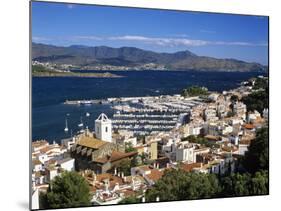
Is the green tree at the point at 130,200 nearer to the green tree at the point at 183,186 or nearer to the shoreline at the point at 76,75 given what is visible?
the green tree at the point at 183,186

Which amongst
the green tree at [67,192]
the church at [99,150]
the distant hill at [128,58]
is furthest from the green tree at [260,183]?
the green tree at [67,192]

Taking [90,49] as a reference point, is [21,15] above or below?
above

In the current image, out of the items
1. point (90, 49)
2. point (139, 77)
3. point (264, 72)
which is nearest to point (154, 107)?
point (139, 77)

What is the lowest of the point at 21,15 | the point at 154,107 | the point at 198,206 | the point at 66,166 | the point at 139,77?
the point at 198,206

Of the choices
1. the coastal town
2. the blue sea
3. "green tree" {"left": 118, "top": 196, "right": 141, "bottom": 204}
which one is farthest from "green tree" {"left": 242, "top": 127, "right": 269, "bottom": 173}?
"green tree" {"left": 118, "top": 196, "right": 141, "bottom": 204}

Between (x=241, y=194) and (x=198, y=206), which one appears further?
(x=241, y=194)

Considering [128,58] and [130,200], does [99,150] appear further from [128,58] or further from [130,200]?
[128,58]

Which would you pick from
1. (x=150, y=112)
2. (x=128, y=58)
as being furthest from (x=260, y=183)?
(x=128, y=58)

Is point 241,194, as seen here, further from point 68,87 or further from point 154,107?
point 68,87
